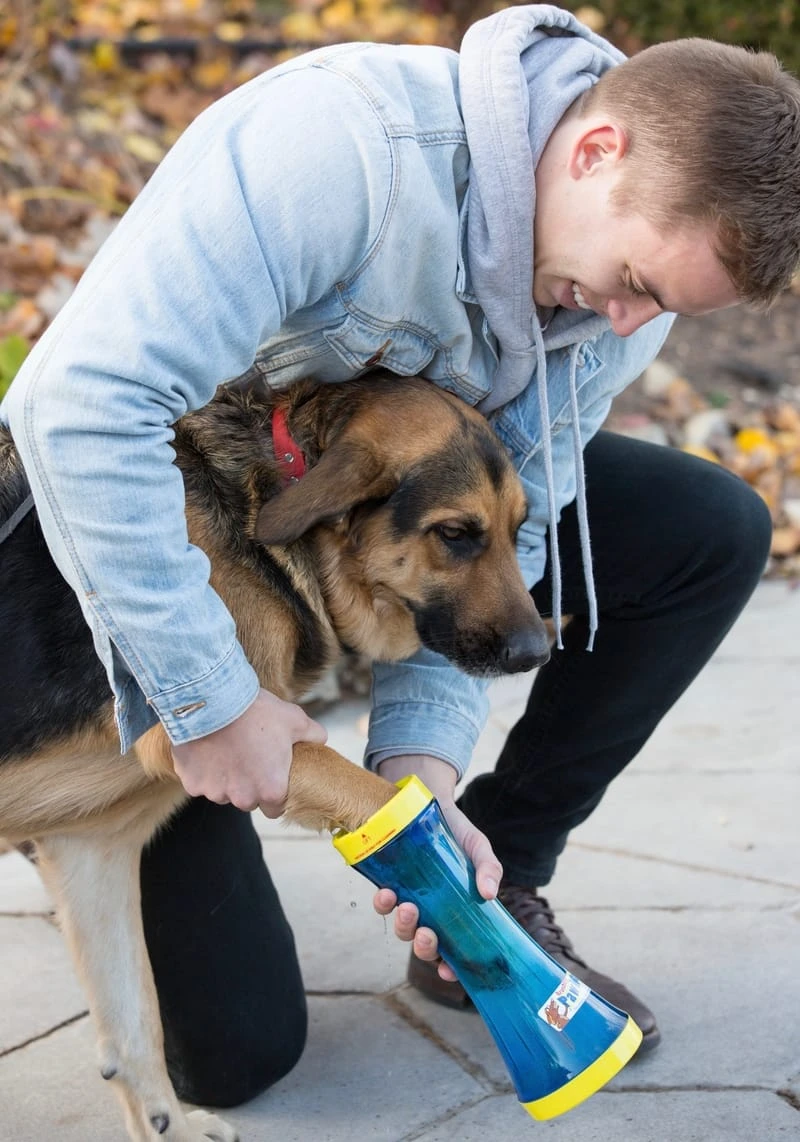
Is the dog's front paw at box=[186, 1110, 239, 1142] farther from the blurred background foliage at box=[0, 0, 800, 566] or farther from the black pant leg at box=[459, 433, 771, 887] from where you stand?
the blurred background foliage at box=[0, 0, 800, 566]

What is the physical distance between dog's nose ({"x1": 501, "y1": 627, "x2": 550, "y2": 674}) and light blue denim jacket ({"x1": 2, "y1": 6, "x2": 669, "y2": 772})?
582 millimetres

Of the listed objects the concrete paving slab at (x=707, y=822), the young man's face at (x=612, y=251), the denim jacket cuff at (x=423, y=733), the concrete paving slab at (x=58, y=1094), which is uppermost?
the young man's face at (x=612, y=251)

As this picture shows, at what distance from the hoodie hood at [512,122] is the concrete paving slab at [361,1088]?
1642 mm

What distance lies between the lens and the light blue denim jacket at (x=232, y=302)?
6.76ft

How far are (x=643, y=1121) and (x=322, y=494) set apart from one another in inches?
57.4

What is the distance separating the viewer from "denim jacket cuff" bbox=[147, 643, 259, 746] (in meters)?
2.16

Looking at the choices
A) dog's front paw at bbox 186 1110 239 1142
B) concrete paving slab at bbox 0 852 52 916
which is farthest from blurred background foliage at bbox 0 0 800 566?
dog's front paw at bbox 186 1110 239 1142

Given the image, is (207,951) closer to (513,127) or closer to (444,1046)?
(444,1046)

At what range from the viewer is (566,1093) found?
2.34 metres

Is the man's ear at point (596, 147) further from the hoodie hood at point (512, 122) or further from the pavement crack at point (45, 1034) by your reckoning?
the pavement crack at point (45, 1034)

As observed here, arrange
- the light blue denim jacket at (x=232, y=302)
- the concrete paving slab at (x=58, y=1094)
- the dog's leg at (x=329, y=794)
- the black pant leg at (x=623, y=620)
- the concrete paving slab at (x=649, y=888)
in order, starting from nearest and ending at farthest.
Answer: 1. the light blue denim jacket at (x=232, y=302)
2. the dog's leg at (x=329, y=794)
3. the concrete paving slab at (x=58, y=1094)
4. the black pant leg at (x=623, y=620)
5. the concrete paving slab at (x=649, y=888)

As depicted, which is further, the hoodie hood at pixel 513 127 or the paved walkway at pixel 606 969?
the paved walkway at pixel 606 969

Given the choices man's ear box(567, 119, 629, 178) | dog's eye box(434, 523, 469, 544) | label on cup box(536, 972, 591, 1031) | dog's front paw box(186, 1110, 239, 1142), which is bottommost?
dog's front paw box(186, 1110, 239, 1142)

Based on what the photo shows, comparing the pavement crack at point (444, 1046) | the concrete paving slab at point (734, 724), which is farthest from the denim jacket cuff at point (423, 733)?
the concrete paving slab at point (734, 724)
